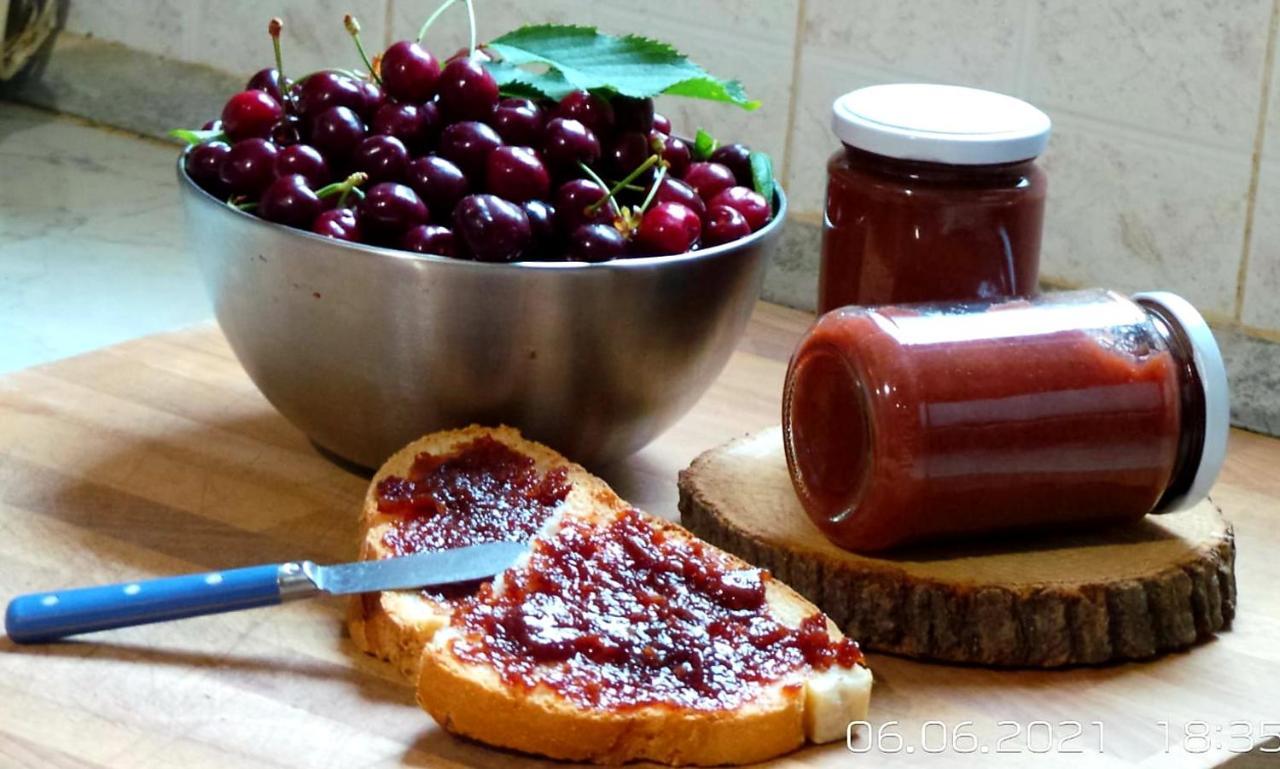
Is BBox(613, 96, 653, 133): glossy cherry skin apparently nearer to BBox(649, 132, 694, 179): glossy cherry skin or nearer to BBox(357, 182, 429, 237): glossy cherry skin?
BBox(649, 132, 694, 179): glossy cherry skin

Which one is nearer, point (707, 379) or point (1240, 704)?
point (1240, 704)

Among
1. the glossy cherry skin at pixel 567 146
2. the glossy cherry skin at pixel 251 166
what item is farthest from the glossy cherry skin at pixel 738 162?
the glossy cherry skin at pixel 251 166

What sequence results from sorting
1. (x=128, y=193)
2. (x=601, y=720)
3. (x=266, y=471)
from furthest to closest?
(x=128, y=193), (x=266, y=471), (x=601, y=720)

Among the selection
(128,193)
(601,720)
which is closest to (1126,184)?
(601,720)

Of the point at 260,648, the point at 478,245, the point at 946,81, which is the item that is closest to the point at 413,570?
the point at 260,648

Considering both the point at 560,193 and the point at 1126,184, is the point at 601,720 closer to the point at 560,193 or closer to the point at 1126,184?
the point at 560,193

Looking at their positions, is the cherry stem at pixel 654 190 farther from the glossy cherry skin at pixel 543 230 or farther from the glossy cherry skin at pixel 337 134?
the glossy cherry skin at pixel 337 134
